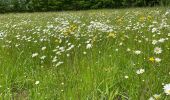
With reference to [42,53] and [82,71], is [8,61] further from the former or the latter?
[82,71]

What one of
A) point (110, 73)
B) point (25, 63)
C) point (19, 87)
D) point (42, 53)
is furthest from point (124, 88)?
point (42, 53)

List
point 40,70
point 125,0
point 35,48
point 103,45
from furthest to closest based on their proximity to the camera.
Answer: point 125,0 → point 35,48 → point 103,45 → point 40,70

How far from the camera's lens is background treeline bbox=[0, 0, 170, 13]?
63.0 ft

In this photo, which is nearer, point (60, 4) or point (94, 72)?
point (94, 72)

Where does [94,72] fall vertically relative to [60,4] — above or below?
above

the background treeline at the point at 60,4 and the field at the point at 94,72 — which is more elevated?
the field at the point at 94,72

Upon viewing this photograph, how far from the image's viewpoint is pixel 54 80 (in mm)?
4016

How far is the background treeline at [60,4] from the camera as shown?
19188mm

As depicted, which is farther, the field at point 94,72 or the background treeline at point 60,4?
the background treeline at point 60,4

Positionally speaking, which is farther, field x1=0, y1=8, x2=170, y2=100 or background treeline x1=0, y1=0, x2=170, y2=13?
background treeline x1=0, y1=0, x2=170, y2=13

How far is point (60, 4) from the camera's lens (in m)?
20.6

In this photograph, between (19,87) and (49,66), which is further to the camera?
(49,66)

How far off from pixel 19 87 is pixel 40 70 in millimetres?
399

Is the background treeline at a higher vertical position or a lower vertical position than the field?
lower
